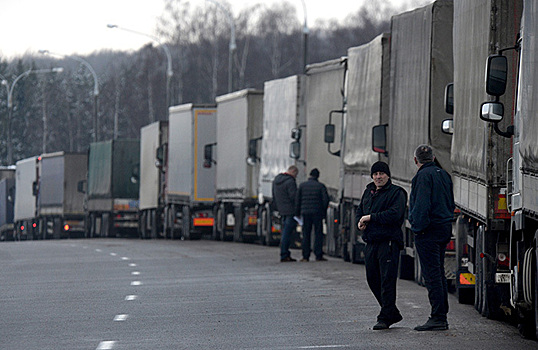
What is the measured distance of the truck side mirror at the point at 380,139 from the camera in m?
19.7

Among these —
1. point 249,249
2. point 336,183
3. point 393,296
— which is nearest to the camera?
point 393,296

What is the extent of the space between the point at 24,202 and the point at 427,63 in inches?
1557

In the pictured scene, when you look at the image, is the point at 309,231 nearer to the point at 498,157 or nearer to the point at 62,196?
the point at 498,157

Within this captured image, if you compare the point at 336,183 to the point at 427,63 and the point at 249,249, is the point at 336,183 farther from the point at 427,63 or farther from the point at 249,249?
the point at 427,63

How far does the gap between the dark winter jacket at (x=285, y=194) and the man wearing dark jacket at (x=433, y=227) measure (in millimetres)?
11720

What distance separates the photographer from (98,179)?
45.8 m

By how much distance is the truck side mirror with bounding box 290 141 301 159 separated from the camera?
2681 cm

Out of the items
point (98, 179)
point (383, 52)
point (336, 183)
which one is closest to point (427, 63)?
point (383, 52)

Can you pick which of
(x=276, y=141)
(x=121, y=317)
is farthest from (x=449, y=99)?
(x=276, y=141)

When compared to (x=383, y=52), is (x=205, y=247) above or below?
below

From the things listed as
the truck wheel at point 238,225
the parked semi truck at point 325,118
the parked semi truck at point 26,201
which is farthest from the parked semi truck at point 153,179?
the parked semi truck at point 325,118

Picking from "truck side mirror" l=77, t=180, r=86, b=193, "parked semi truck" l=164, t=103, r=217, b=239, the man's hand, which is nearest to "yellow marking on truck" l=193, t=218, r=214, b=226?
"parked semi truck" l=164, t=103, r=217, b=239

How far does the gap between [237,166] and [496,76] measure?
2205cm

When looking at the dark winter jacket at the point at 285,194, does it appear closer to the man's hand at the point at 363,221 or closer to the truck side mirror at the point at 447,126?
the truck side mirror at the point at 447,126
